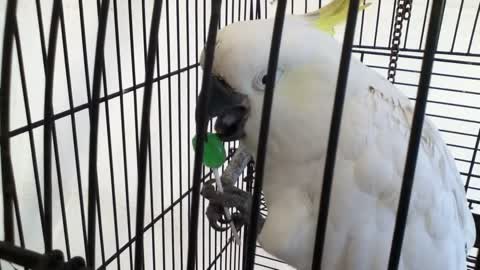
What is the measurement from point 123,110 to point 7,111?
432mm

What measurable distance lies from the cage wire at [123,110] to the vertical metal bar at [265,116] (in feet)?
0.37

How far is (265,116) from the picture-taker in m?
0.36

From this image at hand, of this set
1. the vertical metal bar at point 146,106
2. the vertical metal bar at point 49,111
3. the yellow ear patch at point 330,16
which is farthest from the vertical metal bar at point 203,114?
the yellow ear patch at point 330,16

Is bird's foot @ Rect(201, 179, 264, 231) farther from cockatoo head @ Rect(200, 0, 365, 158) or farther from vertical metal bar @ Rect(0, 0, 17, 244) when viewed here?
vertical metal bar @ Rect(0, 0, 17, 244)

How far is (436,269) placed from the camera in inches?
27.0

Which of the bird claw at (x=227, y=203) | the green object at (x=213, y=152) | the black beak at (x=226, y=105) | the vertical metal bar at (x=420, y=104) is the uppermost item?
the vertical metal bar at (x=420, y=104)

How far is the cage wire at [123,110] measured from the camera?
671 millimetres

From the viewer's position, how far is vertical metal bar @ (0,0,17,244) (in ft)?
1.36

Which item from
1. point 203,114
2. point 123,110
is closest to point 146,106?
point 203,114

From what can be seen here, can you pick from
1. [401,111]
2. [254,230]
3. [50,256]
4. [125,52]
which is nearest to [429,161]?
[401,111]

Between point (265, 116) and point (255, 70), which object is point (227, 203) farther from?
point (265, 116)

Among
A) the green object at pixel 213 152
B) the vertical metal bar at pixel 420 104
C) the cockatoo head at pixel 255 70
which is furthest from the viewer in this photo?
the green object at pixel 213 152

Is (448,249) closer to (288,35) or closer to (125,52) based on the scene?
(288,35)

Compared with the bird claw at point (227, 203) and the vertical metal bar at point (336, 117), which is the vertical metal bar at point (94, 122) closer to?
the vertical metal bar at point (336, 117)
